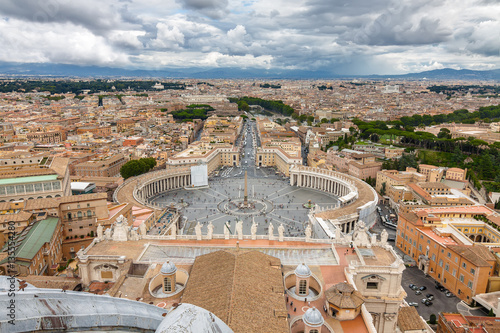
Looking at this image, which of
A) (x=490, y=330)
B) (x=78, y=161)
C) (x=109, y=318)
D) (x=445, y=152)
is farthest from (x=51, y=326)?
(x=445, y=152)

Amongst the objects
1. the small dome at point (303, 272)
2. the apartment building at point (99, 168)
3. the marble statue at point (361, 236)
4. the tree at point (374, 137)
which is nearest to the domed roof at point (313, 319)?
the small dome at point (303, 272)

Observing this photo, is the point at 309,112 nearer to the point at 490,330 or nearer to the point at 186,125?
the point at 186,125

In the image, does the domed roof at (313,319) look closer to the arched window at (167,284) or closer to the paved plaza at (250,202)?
the arched window at (167,284)

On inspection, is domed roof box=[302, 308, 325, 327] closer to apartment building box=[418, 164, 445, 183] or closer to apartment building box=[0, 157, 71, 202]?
apartment building box=[0, 157, 71, 202]

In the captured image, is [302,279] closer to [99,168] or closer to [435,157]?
[99,168]

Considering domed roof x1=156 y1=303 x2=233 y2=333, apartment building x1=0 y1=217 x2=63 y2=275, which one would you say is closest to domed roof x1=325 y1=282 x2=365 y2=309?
domed roof x1=156 y1=303 x2=233 y2=333

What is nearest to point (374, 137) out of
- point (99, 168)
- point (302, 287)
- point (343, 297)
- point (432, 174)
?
point (432, 174)
